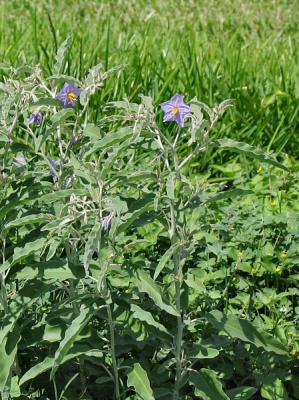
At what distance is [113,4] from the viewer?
692cm

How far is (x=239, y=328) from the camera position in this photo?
2369mm

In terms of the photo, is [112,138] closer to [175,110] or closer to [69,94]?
[175,110]

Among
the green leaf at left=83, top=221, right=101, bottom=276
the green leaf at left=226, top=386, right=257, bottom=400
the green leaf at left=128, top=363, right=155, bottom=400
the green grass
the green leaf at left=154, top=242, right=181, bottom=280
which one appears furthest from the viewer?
the green grass

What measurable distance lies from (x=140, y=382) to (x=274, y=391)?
1.54 ft

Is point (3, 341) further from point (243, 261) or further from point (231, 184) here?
point (231, 184)

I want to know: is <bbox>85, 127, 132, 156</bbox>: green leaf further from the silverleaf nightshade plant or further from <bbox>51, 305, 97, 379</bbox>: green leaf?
<bbox>51, 305, 97, 379</bbox>: green leaf

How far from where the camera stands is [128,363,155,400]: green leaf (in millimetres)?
2248

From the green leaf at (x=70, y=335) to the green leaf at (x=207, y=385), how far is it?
0.36 metres

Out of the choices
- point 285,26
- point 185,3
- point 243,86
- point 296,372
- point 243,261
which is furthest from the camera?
point 185,3

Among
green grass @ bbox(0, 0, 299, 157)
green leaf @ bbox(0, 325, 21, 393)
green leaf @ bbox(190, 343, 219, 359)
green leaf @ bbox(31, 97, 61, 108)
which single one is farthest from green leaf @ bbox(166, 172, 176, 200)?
green grass @ bbox(0, 0, 299, 157)

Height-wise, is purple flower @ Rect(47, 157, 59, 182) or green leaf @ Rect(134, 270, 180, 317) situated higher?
purple flower @ Rect(47, 157, 59, 182)

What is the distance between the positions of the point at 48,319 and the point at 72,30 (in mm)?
3224

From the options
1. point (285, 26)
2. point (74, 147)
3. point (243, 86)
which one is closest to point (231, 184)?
point (243, 86)

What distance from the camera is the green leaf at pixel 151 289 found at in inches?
86.7
